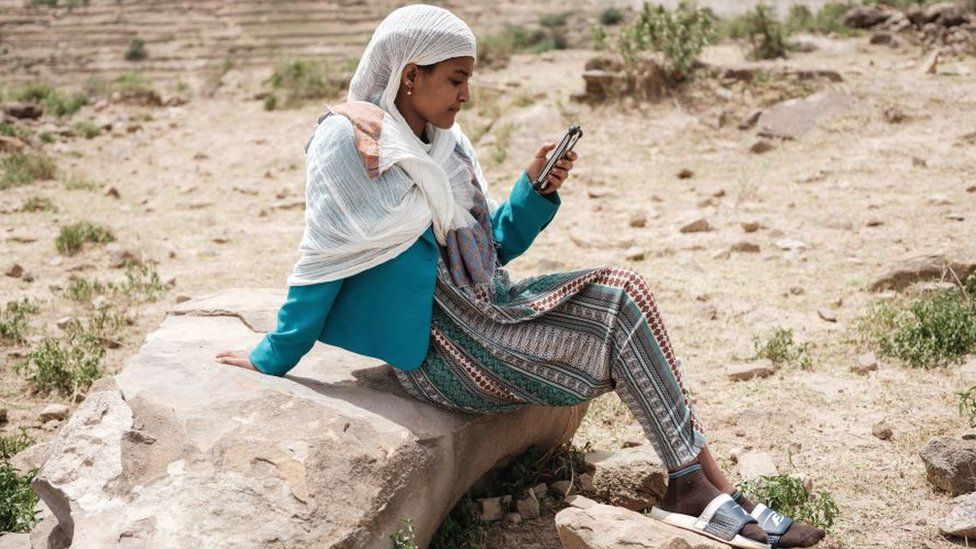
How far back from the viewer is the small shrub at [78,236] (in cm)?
718

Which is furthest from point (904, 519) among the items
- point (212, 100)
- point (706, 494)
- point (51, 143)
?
point (212, 100)

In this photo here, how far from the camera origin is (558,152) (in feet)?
10.7

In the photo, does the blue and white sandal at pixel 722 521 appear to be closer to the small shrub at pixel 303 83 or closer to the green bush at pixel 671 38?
the green bush at pixel 671 38

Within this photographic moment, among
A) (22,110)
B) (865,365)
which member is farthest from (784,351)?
(22,110)

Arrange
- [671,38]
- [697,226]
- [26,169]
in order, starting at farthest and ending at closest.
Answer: [671,38] → [26,169] → [697,226]

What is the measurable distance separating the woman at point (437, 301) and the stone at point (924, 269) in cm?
298

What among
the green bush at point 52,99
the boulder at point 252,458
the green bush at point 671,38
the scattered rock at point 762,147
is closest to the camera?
the boulder at point 252,458

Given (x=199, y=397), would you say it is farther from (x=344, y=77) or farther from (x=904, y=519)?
(x=344, y=77)

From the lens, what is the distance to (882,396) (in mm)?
4328

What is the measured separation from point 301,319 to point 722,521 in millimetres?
1341

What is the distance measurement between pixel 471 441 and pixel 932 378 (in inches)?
91.7

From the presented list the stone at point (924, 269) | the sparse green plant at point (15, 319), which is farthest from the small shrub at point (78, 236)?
the stone at point (924, 269)

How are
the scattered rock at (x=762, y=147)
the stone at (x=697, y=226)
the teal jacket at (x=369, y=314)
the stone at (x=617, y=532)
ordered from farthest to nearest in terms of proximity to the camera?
the scattered rock at (x=762, y=147) < the stone at (x=697, y=226) < the teal jacket at (x=369, y=314) < the stone at (x=617, y=532)

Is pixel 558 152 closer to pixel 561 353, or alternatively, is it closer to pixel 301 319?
pixel 561 353
